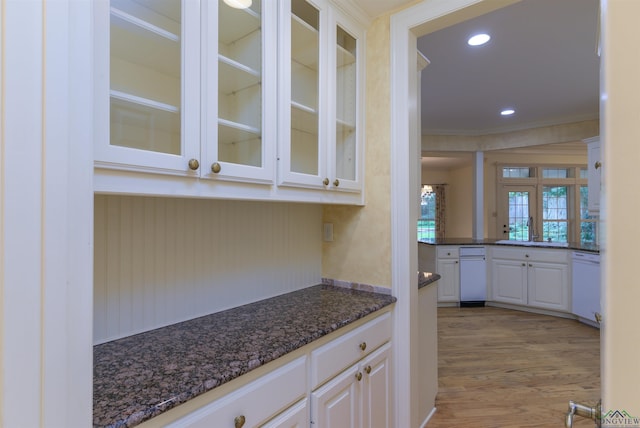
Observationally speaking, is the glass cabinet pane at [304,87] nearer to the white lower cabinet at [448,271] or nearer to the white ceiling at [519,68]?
the white ceiling at [519,68]

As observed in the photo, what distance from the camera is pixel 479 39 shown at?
8.43ft

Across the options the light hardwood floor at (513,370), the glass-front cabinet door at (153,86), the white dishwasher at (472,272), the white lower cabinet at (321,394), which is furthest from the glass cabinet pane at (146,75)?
the white dishwasher at (472,272)

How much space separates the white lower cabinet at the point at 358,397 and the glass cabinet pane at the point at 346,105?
3.08 feet

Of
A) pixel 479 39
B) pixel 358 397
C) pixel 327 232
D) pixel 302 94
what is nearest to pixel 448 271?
pixel 479 39

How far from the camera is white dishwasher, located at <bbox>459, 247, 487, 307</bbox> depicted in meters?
4.66

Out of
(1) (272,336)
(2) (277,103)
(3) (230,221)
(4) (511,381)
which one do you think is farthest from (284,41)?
(4) (511,381)

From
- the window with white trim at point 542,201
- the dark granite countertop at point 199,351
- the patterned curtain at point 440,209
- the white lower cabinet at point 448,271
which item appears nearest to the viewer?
the dark granite countertop at point 199,351

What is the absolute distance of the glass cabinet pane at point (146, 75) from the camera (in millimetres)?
912

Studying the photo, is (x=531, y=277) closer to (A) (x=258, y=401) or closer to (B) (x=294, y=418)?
(B) (x=294, y=418)

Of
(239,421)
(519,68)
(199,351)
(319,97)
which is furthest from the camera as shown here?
(519,68)

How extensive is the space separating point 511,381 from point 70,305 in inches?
121

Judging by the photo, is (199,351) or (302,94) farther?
(302,94)

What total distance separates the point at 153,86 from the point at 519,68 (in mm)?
3325

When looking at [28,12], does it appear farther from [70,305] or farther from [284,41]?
[284,41]
